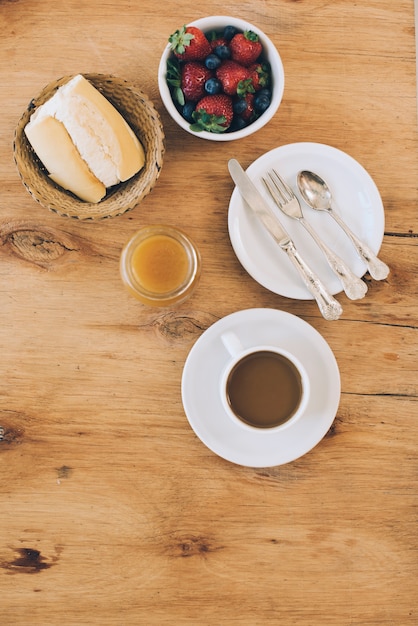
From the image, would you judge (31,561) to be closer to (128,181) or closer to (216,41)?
(128,181)

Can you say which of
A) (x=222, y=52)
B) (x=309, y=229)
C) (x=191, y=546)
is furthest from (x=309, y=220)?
(x=191, y=546)

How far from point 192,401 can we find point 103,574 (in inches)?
14.6

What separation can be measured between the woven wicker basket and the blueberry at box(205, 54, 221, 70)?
0.12 m

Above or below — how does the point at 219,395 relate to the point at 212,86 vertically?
below

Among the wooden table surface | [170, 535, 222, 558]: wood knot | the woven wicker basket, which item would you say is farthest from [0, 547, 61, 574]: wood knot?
the woven wicker basket

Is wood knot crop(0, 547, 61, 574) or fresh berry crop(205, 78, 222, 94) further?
wood knot crop(0, 547, 61, 574)

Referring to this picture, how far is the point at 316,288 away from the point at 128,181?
392 mm

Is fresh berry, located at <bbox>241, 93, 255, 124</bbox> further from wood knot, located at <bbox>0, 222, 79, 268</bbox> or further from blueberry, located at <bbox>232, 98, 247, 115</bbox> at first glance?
wood knot, located at <bbox>0, 222, 79, 268</bbox>

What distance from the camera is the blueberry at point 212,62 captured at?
995 mm

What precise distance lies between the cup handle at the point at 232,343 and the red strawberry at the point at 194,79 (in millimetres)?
420

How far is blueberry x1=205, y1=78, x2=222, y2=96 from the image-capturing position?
991 millimetres

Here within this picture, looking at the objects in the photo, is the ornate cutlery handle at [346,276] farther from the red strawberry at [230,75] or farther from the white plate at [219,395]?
the red strawberry at [230,75]

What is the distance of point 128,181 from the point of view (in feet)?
3.47

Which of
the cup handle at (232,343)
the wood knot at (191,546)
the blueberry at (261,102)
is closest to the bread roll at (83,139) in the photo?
the blueberry at (261,102)
